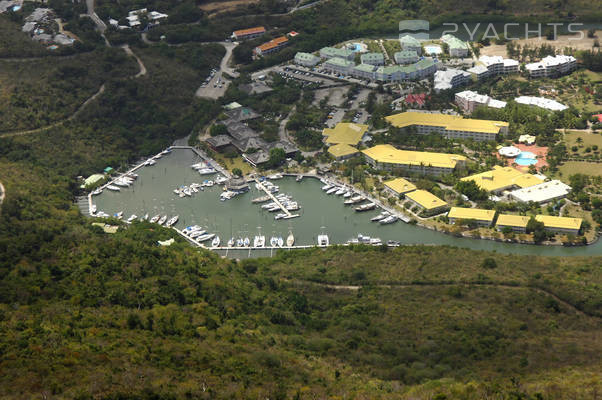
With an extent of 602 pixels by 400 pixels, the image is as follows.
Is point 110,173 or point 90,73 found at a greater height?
point 90,73

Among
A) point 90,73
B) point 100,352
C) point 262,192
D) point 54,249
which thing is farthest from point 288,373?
point 90,73

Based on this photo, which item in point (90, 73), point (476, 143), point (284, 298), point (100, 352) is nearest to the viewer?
point (100, 352)

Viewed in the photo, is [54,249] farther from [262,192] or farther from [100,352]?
[262,192]

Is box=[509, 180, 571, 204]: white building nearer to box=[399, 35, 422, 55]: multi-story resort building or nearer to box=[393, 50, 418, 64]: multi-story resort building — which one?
box=[393, 50, 418, 64]: multi-story resort building

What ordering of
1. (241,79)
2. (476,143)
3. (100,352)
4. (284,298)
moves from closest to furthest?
(100,352) < (284,298) < (476,143) < (241,79)

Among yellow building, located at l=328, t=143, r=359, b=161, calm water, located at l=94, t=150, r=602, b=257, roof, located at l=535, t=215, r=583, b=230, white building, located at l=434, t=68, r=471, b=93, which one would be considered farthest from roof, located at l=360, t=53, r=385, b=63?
roof, located at l=535, t=215, r=583, b=230

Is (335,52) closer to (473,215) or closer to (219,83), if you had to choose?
(219,83)
